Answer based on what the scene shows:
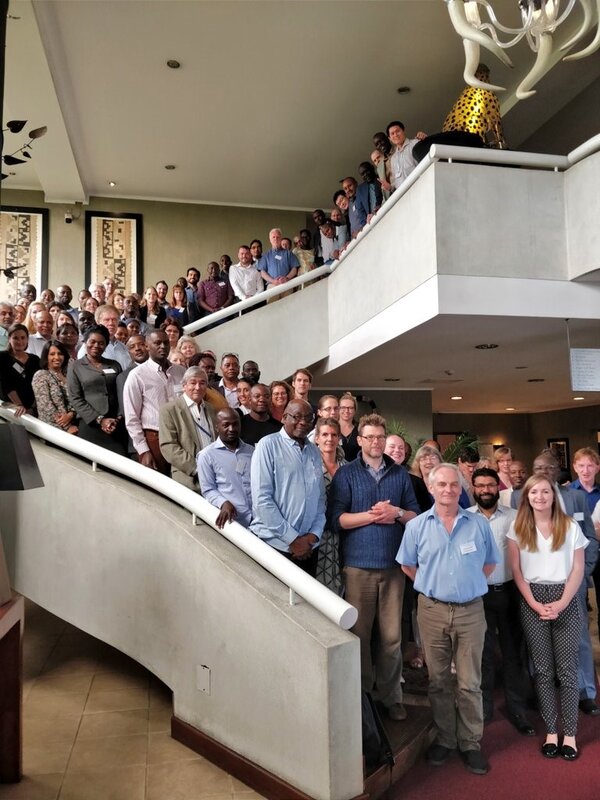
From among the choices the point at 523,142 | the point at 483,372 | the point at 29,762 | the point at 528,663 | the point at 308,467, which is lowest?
the point at 29,762

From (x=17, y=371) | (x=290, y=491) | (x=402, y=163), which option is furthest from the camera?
(x=402, y=163)

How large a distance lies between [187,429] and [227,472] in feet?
2.40

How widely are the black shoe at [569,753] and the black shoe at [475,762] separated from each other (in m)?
0.46

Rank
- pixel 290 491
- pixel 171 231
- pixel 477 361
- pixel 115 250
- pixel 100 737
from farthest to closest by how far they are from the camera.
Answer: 1. pixel 171 231
2. pixel 115 250
3. pixel 477 361
4. pixel 100 737
5. pixel 290 491

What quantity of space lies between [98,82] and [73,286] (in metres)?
4.70

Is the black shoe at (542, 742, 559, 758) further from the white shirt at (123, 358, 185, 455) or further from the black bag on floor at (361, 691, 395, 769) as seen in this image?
the white shirt at (123, 358, 185, 455)

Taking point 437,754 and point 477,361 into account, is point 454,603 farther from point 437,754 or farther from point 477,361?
point 477,361

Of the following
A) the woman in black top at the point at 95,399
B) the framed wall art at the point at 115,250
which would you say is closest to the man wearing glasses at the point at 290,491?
the woman in black top at the point at 95,399

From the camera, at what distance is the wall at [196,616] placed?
2924 millimetres

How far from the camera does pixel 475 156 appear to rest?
5.50m

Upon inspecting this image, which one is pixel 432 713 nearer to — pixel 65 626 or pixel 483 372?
pixel 65 626

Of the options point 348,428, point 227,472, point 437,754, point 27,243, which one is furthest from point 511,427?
point 227,472

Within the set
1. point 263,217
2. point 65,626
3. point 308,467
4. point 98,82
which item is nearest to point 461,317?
point 308,467

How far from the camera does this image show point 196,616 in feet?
11.9
